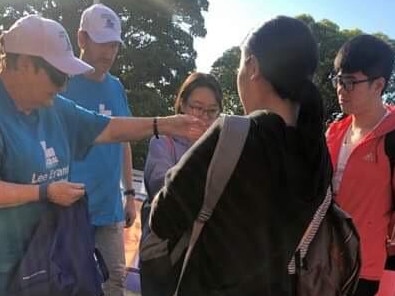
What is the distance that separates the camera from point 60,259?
229 centimetres

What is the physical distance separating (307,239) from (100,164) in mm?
1820

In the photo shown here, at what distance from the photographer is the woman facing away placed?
1.82m

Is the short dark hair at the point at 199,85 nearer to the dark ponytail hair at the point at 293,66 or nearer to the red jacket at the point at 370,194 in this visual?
the red jacket at the point at 370,194

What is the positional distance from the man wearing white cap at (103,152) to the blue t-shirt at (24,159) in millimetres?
919

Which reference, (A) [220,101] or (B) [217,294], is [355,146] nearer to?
(A) [220,101]

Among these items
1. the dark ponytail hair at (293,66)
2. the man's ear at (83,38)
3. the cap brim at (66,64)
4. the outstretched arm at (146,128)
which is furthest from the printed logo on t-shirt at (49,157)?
the man's ear at (83,38)

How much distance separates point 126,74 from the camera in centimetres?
2212

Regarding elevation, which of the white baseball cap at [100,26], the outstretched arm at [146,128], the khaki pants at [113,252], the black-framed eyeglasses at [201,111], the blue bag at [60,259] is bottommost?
the khaki pants at [113,252]

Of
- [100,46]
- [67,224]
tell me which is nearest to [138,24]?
[100,46]

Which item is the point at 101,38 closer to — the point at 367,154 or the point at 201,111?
the point at 201,111

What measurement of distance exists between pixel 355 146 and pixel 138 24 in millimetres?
20740

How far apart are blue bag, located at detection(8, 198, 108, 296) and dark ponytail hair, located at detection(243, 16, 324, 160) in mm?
917

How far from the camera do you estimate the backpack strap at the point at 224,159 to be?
5.85ft

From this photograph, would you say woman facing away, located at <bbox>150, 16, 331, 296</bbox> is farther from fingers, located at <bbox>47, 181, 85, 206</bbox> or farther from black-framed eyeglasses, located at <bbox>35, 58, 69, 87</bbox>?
black-framed eyeglasses, located at <bbox>35, 58, 69, 87</bbox>
